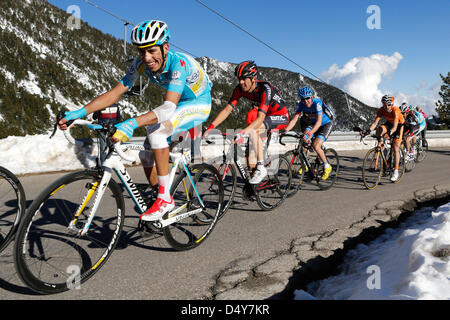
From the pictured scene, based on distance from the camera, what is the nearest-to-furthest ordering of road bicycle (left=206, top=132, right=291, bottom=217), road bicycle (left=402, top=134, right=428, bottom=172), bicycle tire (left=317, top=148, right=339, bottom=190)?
road bicycle (left=206, top=132, right=291, bottom=217)
bicycle tire (left=317, top=148, right=339, bottom=190)
road bicycle (left=402, top=134, right=428, bottom=172)

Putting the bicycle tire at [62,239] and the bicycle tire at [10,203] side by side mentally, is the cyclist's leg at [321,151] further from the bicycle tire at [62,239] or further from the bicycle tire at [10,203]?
the bicycle tire at [10,203]

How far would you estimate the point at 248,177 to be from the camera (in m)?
5.06

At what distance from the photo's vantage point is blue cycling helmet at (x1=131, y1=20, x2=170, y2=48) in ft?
10.1

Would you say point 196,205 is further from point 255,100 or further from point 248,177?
point 255,100

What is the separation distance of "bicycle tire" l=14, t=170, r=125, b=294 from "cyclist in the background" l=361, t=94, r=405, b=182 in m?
6.32

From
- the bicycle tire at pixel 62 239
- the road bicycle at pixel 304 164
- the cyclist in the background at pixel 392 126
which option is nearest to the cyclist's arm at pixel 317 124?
the road bicycle at pixel 304 164

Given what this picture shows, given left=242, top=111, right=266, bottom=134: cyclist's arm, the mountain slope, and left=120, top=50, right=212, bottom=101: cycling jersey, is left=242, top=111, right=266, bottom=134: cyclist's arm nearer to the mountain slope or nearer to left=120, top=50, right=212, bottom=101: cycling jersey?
left=120, top=50, right=212, bottom=101: cycling jersey

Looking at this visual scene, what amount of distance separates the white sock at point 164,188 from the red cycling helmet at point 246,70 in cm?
238

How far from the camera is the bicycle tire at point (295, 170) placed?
6.26 metres

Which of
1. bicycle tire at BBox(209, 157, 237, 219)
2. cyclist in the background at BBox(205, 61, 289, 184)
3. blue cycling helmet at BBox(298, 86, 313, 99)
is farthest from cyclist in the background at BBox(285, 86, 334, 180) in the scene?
bicycle tire at BBox(209, 157, 237, 219)

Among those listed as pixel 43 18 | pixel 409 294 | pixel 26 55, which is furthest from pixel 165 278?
pixel 43 18

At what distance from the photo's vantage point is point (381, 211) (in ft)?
17.6

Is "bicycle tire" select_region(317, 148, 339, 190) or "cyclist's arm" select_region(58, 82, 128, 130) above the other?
"cyclist's arm" select_region(58, 82, 128, 130)
